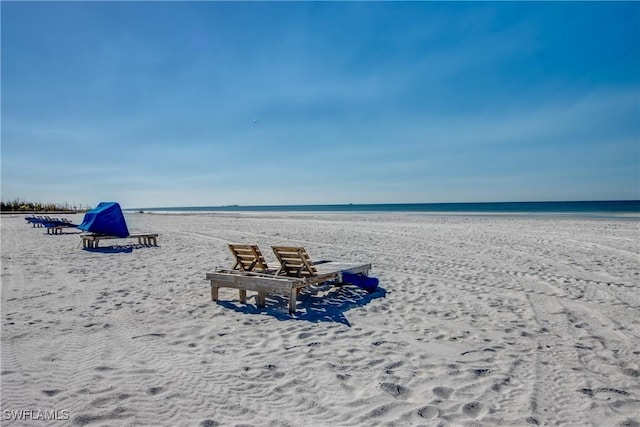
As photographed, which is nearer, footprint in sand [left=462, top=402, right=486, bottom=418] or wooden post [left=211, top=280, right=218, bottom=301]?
footprint in sand [left=462, top=402, right=486, bottom=418]

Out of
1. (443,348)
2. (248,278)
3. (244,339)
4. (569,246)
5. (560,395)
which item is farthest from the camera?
(569,246)

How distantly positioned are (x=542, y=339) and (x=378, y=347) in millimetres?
2135

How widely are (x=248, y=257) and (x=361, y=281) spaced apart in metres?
2.18

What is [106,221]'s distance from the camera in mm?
14445

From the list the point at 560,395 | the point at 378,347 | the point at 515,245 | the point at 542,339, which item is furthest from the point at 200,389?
the point at 515,245

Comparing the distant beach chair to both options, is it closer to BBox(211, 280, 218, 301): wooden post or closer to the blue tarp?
BBox(211, 280, 218, 301): wooden post

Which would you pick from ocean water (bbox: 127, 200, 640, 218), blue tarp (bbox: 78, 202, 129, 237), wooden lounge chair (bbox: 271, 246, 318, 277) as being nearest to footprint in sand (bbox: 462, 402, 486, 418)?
wooden lounge chair (bbox: 271, 246, 318, 277)

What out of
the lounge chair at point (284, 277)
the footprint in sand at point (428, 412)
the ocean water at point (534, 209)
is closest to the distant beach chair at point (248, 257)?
the lounge chair at point (284, 277)

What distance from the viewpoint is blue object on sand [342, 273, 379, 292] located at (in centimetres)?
696

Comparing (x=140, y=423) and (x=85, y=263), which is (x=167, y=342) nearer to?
(x=140, y=423)

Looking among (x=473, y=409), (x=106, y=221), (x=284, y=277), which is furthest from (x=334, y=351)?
(x=106, y=221)

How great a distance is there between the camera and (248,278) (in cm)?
621

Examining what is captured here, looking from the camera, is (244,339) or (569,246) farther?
(569,246)

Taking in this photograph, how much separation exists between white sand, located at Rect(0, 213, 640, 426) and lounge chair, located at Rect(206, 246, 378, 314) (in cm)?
30
